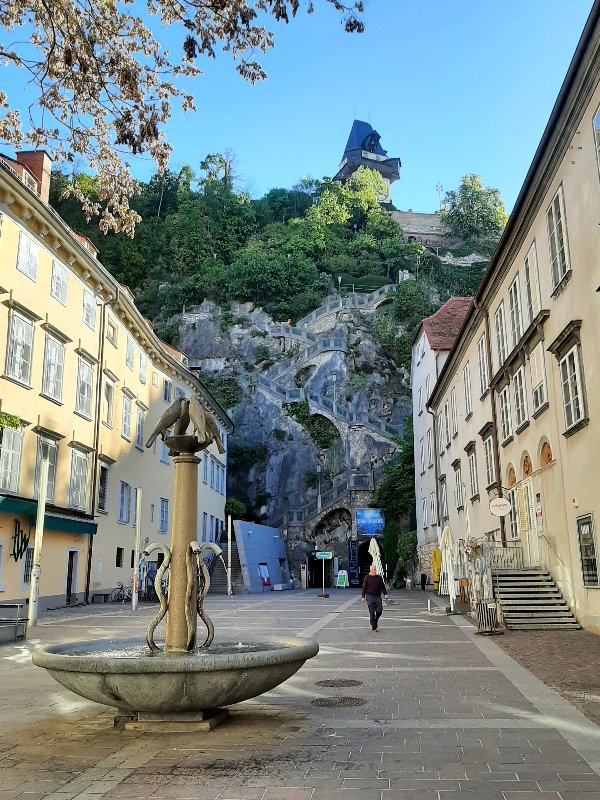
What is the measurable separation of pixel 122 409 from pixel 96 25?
87.7ft

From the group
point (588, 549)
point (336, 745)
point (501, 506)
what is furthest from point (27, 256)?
point (336, 745)

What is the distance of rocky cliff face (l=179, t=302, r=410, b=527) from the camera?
190ft

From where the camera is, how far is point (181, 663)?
629cm

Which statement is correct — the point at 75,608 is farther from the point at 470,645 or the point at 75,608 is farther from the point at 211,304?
the point at 211,304

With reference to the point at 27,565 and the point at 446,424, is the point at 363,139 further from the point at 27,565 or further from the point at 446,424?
the point at 27,565

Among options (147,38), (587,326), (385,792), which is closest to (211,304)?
(587,326)

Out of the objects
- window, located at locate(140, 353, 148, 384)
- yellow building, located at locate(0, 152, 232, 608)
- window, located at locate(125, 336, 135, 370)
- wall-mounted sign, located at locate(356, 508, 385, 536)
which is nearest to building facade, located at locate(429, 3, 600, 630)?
yellow building, located at locate(0, 152, 232, 608)

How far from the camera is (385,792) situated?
4965 mm

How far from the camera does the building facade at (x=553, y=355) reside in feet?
49.6

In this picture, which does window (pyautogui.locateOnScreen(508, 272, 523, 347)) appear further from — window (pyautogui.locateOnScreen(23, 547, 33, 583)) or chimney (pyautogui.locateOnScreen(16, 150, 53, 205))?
chimney (pyautogui.locateOnScreen(16, 150, 53, 205))

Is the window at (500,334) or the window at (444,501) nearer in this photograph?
the window at (500,334)

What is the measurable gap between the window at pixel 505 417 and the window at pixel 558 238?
6.14 metres

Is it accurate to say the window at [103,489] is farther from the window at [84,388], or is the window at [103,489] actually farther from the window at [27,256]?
the window at [27,256]

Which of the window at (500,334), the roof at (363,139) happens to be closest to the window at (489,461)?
the window at (500,334)
